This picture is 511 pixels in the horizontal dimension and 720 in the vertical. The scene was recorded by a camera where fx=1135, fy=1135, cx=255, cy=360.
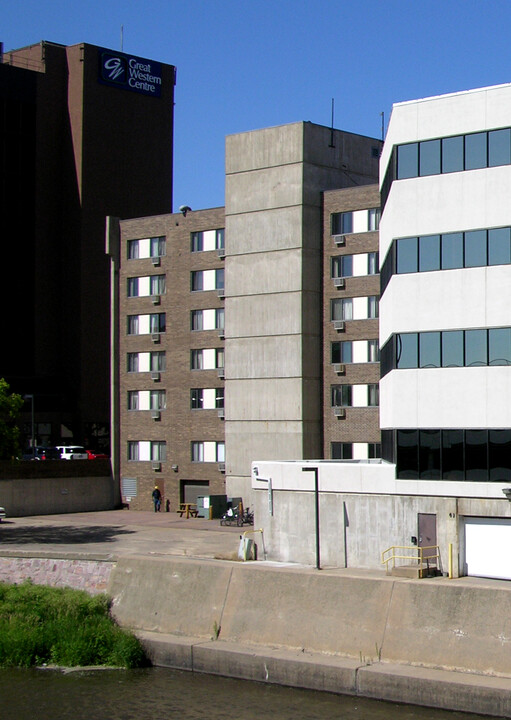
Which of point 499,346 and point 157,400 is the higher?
point 499,346

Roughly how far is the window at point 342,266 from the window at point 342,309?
1292mm

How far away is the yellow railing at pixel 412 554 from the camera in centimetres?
3716

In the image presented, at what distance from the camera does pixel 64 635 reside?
34.7 metres

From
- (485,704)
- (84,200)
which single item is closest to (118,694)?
(485,704)

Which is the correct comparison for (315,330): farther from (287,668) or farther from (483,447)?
(287,668)

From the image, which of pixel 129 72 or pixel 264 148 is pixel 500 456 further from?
pixel 129 72

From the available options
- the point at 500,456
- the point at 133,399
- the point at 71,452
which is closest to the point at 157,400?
the point at 133,399

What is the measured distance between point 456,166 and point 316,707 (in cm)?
1963

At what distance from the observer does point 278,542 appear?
42719 mm

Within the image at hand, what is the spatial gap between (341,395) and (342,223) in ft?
28.9

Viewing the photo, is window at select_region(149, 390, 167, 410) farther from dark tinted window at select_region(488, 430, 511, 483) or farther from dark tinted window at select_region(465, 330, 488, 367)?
dark tinted window at select_region(488, 430, 511, 483)

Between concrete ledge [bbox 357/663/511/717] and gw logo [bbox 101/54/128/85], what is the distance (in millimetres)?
73980

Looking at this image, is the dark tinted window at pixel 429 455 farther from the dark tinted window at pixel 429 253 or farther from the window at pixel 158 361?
the window at pixel 158 361

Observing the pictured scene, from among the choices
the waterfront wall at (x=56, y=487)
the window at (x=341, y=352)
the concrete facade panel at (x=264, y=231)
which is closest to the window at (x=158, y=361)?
the waterfront wall at (x=56, y=487)
